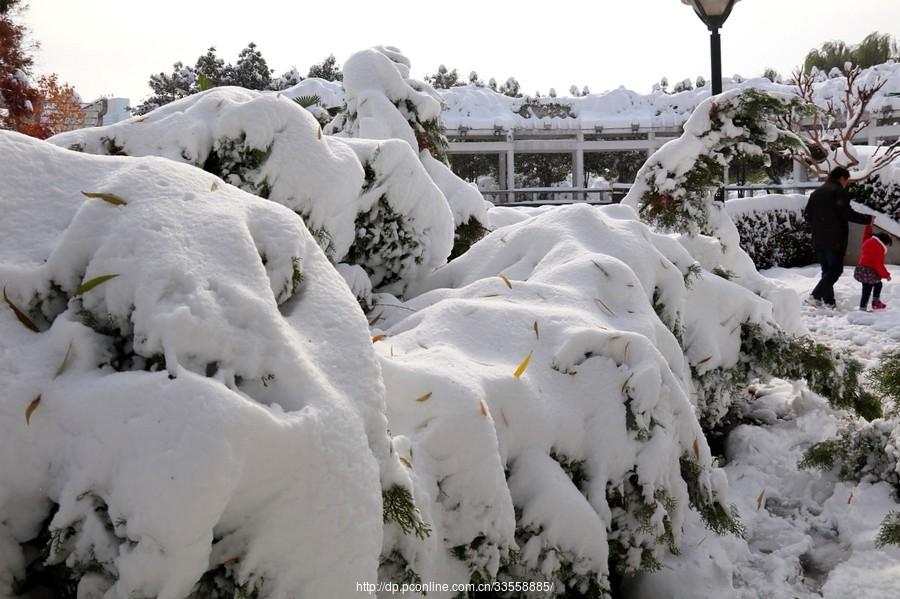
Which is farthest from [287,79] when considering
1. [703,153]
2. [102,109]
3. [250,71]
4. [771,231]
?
[703,153]

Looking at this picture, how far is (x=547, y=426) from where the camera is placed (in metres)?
2.04

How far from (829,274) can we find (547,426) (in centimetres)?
822

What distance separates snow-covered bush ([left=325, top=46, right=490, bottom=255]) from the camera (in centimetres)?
478

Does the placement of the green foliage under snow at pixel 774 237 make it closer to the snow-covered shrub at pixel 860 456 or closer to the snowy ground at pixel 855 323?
the snowy ground at pixel 855 323

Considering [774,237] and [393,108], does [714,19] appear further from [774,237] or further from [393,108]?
[774,237]

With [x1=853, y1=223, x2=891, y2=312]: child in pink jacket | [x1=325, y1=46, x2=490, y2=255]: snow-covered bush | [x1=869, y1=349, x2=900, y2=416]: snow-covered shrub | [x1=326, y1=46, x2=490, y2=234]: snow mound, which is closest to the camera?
[x1=869, y1=349, x2=900, y2=416]: snow-covered shrub

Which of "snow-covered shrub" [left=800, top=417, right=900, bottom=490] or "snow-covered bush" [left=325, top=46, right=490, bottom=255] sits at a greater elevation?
"snow-covered bush" [left=325, top=46, right=490, bottom=255]

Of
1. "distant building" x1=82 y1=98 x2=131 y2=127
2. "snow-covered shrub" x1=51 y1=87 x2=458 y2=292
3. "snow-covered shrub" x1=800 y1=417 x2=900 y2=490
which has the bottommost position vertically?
"snow-covered shrub" x1=800 y1=417 x2=900 y2=490

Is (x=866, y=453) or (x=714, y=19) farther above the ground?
(x=714, y=19)

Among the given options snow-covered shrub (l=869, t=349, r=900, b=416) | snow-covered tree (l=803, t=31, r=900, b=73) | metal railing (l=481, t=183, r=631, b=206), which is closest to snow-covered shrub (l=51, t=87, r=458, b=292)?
snow-covered shrub (l=869, t=349, r=900, b=416)

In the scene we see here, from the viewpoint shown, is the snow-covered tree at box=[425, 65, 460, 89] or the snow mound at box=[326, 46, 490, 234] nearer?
the snow mound at box=[326, 46, 490, 234]

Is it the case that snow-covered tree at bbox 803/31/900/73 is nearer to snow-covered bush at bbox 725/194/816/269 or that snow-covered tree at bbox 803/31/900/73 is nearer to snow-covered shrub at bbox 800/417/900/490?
snow-covered bush at bbox 725/194/816/269

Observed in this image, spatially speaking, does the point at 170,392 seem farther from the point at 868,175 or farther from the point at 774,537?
the point at 868,175

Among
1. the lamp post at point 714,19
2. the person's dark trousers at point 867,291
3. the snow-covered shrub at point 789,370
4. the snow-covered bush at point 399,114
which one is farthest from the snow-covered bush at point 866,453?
the person's dark trousers at point 867,291
